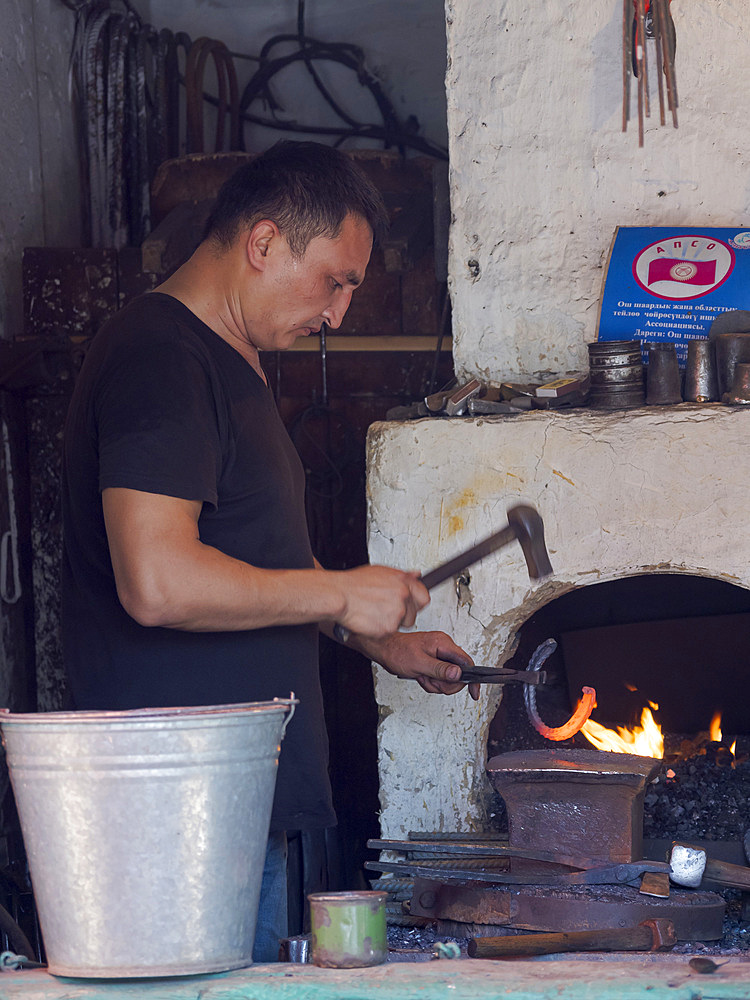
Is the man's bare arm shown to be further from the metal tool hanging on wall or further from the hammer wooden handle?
the metal tool hanging on wall

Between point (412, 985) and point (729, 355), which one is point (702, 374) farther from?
point (412, 985)

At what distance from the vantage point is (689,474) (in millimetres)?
2699

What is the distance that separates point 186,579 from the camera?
5.19 ft

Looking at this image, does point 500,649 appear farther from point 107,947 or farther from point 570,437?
point 107,947

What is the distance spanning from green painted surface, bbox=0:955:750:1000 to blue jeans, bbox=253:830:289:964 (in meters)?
0.39

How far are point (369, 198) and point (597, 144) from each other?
112 cm

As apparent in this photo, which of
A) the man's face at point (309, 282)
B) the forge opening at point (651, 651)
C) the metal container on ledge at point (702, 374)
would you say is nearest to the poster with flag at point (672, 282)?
the metal container on ledge at point (702, 374)

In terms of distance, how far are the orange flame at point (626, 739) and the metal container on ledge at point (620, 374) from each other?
1.15 meters

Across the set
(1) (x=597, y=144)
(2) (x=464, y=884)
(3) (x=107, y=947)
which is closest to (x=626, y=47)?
(1) (x=597, y=144)

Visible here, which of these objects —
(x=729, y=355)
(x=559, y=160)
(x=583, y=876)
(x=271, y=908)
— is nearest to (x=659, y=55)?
(x=559, y=160)

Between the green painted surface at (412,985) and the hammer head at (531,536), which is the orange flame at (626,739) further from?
the green painted surface at (412,985)

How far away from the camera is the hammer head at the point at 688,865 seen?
227 centimetres

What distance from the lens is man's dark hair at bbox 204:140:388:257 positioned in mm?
1986

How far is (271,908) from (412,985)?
0.51 metres
